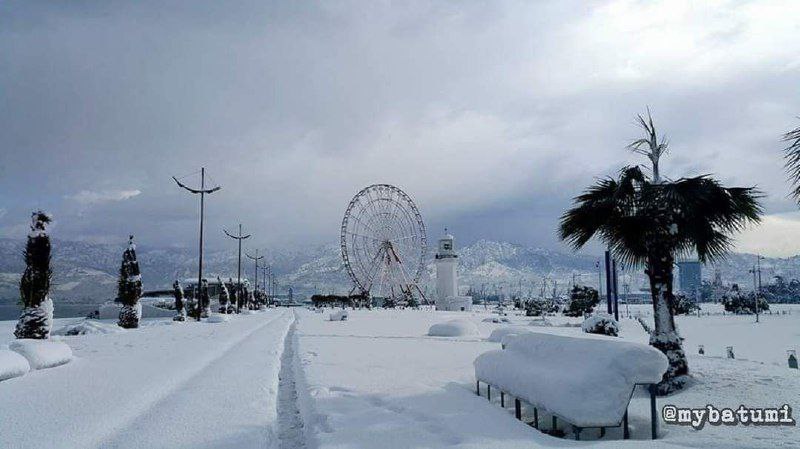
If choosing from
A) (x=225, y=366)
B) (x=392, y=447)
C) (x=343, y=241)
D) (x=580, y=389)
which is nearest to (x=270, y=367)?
(x=225, y=366)

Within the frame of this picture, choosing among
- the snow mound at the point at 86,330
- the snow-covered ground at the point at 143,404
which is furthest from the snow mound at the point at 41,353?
the snow mound at the point at 86,330

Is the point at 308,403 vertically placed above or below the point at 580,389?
below

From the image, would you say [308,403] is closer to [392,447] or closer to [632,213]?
[392,447]

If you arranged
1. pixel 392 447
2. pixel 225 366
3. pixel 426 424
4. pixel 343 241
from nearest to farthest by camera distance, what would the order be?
1. pixel 392 447
2. pixel 426 424
3. pixel 225 366
4. pixel 343 241

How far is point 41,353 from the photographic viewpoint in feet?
48.8

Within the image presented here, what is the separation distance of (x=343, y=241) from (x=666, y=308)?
268ft

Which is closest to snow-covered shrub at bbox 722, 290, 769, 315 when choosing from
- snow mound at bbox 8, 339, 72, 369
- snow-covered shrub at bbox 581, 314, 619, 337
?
snow-covered shrub at bbox 581, 314, 619, 337

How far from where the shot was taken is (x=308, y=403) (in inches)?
422

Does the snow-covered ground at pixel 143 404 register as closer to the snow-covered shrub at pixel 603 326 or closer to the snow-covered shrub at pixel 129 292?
the snow-covered shrub at pixel 603 326

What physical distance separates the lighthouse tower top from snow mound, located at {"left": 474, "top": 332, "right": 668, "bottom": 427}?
10595cm

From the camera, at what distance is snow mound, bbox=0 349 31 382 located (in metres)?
12.5

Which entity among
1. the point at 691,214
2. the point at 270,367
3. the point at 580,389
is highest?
the point at 691,214

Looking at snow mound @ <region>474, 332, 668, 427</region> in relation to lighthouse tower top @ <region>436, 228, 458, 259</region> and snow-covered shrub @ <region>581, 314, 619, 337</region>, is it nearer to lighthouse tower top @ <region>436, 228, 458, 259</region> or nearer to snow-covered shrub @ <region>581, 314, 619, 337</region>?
snow-covered shrub @ <region>581, 314, 619, 337</region>

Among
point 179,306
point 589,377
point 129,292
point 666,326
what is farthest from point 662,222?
point 179,306
